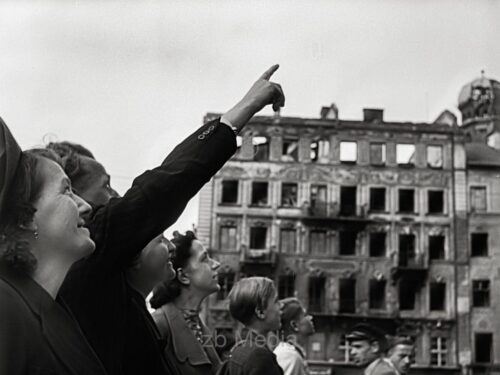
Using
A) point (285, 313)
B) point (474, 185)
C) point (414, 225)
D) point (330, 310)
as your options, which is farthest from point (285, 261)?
point (285, 313)

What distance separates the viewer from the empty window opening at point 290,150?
35.8 m

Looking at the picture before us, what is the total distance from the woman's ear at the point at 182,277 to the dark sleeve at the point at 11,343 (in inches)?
77.0

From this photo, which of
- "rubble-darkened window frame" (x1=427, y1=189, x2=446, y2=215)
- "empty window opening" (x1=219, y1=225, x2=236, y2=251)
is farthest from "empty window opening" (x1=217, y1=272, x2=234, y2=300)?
"rubble-darkened window frame" (x1=427, y1=189, x2=446, y2=215)

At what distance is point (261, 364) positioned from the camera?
3469 mm

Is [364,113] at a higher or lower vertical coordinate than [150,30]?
higher

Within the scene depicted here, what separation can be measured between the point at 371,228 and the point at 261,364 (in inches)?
1276

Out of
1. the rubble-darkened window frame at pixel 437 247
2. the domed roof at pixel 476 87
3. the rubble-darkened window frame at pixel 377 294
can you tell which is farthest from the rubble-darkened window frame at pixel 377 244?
the domed roof at pixel 476 87

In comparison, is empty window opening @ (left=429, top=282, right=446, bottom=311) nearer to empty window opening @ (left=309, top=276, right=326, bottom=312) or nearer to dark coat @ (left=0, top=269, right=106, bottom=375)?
empty window opening @ (left=309, top=276, right=326, bottom=312)

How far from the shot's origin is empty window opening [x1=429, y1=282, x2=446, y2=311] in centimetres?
3500

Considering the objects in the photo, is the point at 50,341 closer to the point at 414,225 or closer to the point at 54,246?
the point at 54,246

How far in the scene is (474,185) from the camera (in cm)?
3600

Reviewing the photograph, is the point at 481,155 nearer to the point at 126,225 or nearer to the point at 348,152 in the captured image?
the point at 348,152

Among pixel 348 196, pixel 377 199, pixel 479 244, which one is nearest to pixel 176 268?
pixel 348 196

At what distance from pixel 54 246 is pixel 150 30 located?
348 cm
